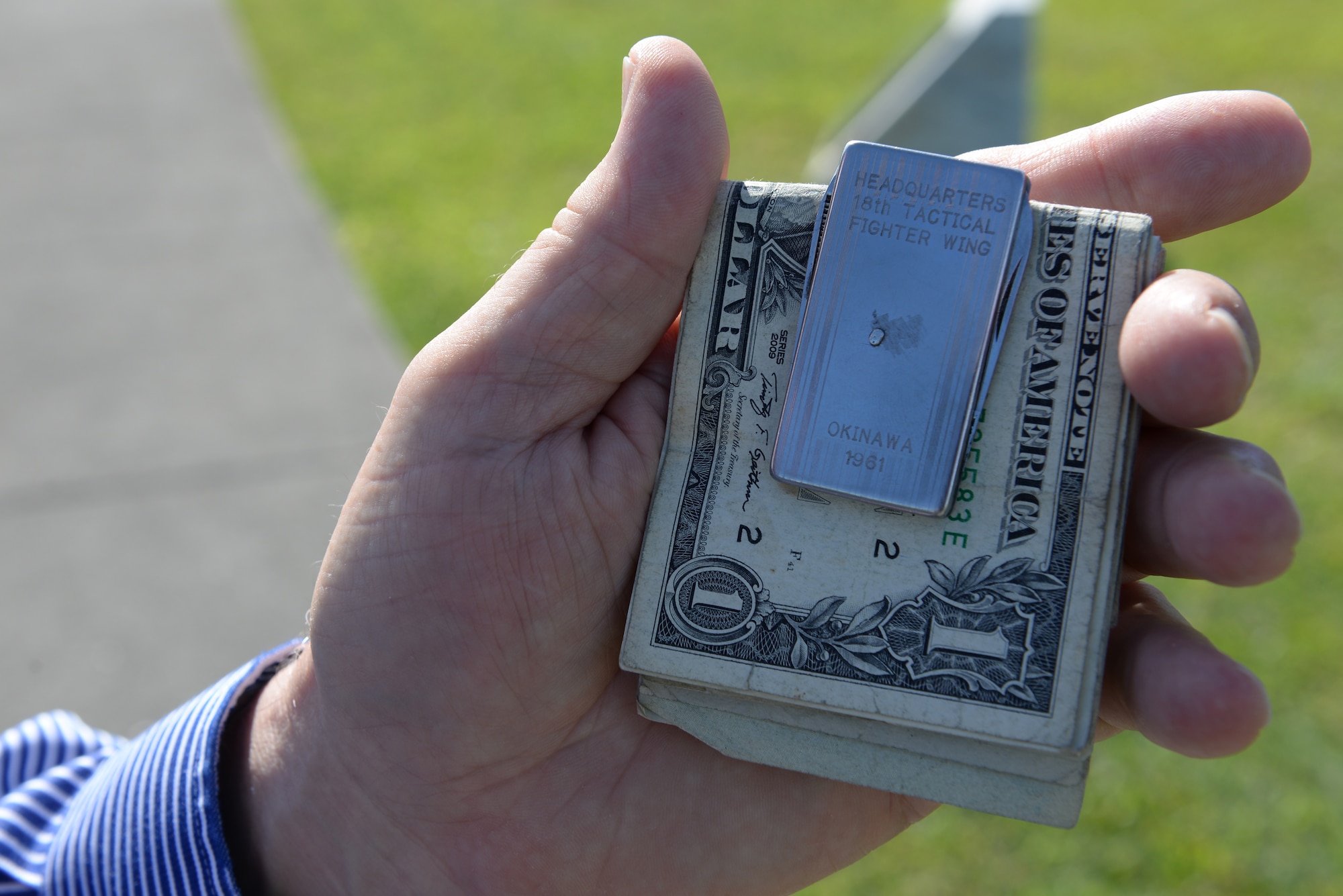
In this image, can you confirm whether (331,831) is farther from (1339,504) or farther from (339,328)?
(1339,504)

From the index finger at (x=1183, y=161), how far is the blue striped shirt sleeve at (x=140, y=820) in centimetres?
172

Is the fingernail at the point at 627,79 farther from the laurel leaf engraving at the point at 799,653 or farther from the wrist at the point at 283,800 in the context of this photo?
the wrist at the point at 283,800

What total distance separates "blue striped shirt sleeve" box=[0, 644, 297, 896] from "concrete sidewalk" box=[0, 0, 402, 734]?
2.71 ft

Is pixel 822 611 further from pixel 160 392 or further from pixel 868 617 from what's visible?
pixel 160 392

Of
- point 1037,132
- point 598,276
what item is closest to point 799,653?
point 598,276

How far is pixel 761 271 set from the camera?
1.72 meters

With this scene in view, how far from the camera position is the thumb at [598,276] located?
5.16 ft

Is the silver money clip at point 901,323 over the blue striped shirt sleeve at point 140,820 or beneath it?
over

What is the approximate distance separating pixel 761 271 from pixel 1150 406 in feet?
2.15

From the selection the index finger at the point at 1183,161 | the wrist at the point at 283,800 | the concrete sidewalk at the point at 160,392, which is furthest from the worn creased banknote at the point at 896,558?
the concrete sidewalk at the point at 160,392

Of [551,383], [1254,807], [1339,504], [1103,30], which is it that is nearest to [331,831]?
[551,383]

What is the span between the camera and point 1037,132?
6.30 meters

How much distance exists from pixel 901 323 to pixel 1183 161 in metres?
0.52

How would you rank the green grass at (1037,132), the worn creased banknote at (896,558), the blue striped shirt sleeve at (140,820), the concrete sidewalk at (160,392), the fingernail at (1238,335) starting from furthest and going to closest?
the concrete sidewalk at (160,392), the green grass at (1037,132), the blue striped shirt sleeve at (140,820), the worn creased banknote at (896,558), the fingernail at (1238,335)
